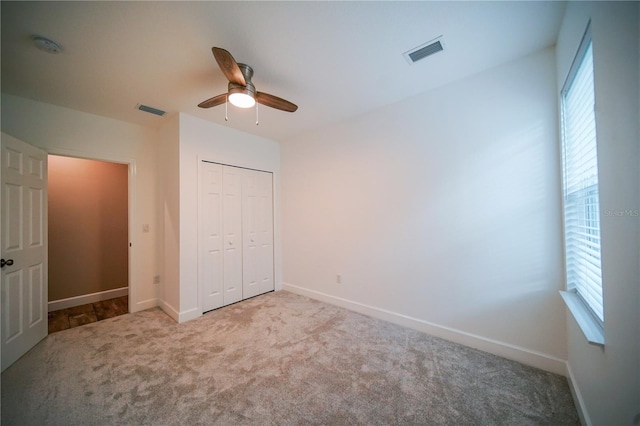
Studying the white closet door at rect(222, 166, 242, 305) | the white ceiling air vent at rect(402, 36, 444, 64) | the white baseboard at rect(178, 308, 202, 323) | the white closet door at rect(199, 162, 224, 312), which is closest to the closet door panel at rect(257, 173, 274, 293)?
the white closet door at rect(222, 166, 242, 305)

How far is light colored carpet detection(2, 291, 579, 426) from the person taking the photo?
1.46m

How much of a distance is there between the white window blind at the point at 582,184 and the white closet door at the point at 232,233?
352 centimetres

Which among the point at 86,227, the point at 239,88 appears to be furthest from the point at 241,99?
the point at 86,227

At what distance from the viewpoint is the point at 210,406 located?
1.53 m

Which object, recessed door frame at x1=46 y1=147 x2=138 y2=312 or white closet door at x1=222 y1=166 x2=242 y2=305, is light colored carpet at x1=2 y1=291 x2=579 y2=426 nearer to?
recessed door frame at x1=46 y1=147 x2=138 y2=312

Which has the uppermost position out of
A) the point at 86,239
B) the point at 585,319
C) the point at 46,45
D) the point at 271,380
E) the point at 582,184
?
the point at 46,45

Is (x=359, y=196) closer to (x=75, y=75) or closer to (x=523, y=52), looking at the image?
(x=523, y=52)

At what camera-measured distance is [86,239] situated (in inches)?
141

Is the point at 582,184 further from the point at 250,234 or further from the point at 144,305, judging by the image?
the point at 144,305

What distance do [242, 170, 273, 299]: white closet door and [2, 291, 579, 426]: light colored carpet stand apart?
1.10 metres

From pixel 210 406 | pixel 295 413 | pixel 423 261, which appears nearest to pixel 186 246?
pixel 210 406

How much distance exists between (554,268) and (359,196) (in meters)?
1.92

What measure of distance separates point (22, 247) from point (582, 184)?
462 centimetres

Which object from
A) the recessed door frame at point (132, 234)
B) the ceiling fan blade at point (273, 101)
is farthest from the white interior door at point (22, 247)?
the ceiling fan blade at point (273, 101)
